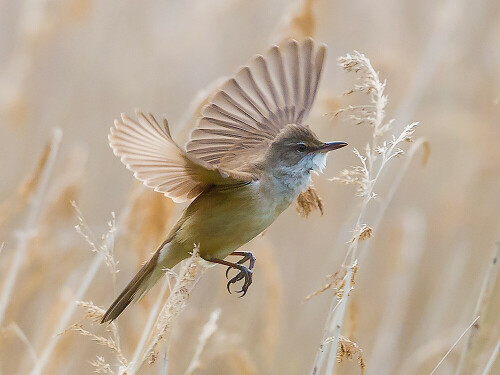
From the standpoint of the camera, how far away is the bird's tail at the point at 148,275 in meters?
2.24

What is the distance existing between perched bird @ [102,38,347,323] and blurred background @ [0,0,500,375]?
16 centimetres

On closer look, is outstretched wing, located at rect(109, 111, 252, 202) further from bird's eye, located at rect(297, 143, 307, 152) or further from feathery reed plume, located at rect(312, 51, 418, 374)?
feathery reed plume, located at rect(312, 51, 418, 374)

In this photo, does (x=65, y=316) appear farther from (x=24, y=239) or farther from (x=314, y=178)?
(x=314, y=178)

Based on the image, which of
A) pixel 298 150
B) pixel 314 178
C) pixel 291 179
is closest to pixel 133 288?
pixel 291 179

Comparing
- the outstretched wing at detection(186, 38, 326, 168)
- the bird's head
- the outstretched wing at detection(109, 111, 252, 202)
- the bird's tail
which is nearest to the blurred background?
the outstretched wing at detection(186, 38, 326, 168)

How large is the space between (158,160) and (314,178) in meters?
1.76

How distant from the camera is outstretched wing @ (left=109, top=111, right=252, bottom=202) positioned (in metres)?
1.85

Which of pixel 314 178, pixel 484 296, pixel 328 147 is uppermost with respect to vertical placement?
pixel 328 147

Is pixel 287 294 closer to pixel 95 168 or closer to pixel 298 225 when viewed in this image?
pixel 298 225

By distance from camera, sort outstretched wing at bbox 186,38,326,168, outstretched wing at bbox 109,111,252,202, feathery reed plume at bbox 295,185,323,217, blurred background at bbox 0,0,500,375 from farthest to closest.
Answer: blurred background at bbox 0,0,500,375 < outstretched wing at bbox 186,38,326,168 < feathery reed plume at bbox 295,185,323,217 < outstretched wing at bbox 109,111,252,202

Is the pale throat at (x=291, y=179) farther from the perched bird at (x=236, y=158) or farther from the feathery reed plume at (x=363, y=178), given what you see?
the feathery reed plume at (x=363, y=178)

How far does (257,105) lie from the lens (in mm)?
2703

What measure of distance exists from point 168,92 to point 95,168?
0.61m

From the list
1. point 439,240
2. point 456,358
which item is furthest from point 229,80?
point 439,240
